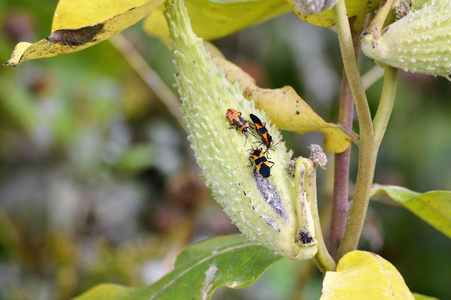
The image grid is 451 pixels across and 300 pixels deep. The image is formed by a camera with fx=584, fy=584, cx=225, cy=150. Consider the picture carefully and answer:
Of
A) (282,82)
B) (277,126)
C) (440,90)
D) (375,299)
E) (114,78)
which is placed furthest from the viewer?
(440,90)

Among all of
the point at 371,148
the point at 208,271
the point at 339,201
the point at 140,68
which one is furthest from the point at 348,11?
the point at 140,68

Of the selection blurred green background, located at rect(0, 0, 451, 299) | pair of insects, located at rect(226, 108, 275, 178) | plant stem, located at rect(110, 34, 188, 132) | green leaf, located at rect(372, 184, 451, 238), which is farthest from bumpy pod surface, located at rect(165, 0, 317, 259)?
plant stem, located at rect(110, 34, 188, 132)

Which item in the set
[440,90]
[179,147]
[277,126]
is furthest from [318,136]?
[277,126]

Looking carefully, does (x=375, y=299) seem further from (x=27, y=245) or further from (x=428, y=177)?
(x=428, y=177)

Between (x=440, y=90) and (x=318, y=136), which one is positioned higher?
(x=318, y=136)

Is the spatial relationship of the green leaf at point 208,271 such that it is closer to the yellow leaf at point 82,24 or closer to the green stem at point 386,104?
the green stem at point 386,104

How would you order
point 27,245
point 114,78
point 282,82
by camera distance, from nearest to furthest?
point 27,245 → point 114,78 → point 282,82

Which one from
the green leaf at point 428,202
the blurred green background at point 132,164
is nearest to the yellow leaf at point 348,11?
the green leaf at point 428,202
